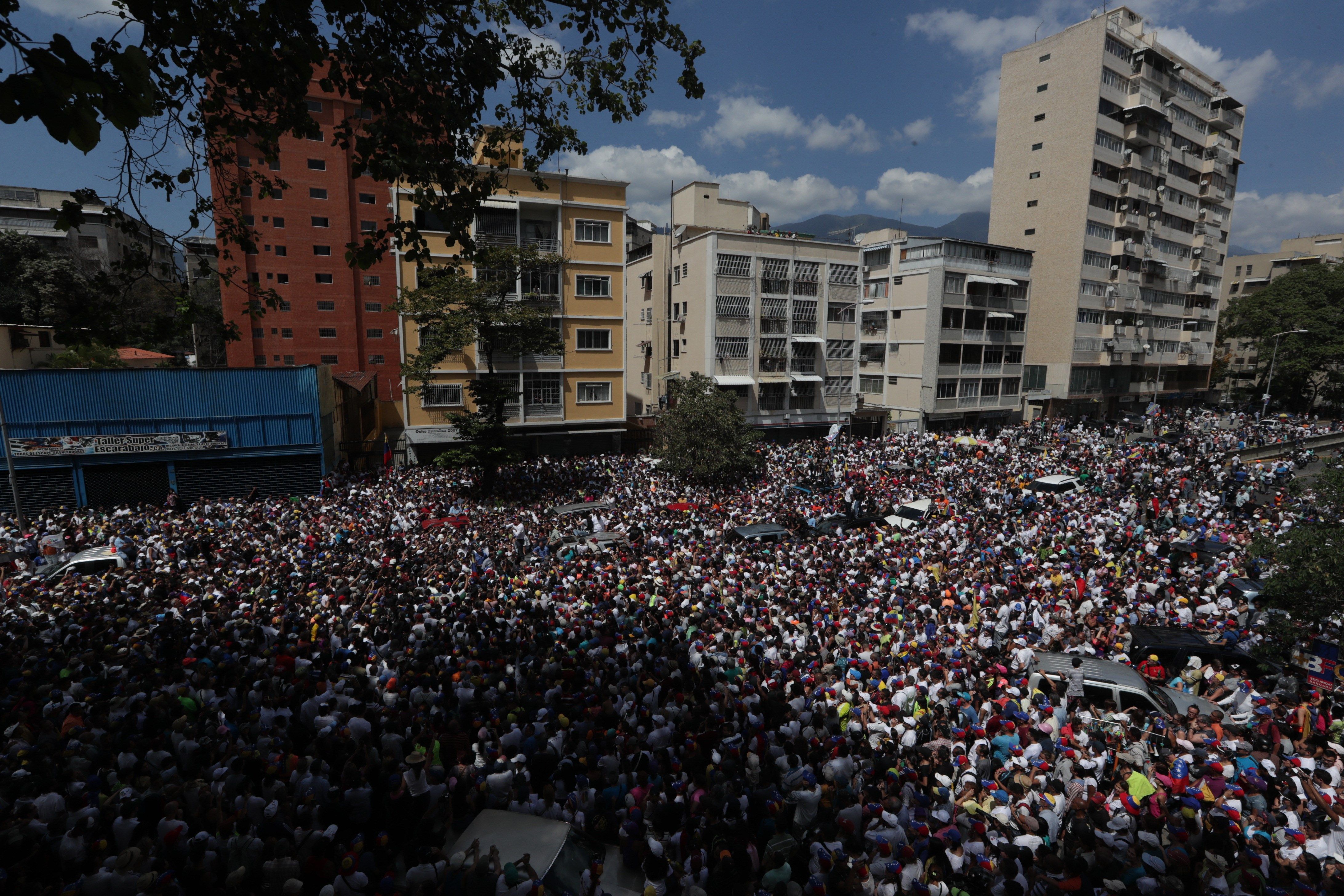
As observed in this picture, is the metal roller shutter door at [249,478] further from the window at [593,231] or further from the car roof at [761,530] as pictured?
the car roof at [761,530]

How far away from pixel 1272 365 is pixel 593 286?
4491 centimetres

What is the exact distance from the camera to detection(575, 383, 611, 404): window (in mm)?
28266

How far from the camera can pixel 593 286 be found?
1092 inches

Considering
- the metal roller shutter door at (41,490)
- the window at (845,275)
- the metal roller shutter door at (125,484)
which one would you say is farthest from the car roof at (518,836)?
the window at (845,275)

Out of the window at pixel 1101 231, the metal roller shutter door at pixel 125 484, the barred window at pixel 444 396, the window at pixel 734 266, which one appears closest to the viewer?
the metal roller shutter door at pixel 125 484

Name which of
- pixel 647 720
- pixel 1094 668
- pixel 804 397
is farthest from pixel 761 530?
pixel 804 397

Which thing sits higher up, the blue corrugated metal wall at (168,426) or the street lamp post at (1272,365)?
the street lamp post at (1272,365)

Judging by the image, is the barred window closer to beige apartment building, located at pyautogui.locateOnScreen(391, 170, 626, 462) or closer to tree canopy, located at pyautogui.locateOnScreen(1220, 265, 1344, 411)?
beige apartment building, located at pyautogui.locateOnScreen(391, 170, 626, 462)

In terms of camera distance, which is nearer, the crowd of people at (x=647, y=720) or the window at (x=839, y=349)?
the crowd of people at (x=647, y=720)

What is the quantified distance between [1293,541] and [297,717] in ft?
50.9

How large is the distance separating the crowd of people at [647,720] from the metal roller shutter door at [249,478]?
404cm

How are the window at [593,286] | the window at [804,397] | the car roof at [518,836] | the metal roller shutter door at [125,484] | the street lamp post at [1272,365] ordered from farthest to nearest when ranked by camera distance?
the street lamp post at [1272,365]
the window at [804,397]
the window at [593,286]
the metal roller shutter door at [125,484]
the car roof at [518,836]

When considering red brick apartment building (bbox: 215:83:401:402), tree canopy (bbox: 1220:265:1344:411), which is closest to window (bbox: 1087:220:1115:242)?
tree canopy (bbox: 1220:265:1344:411)

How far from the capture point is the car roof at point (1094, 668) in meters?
8.84
